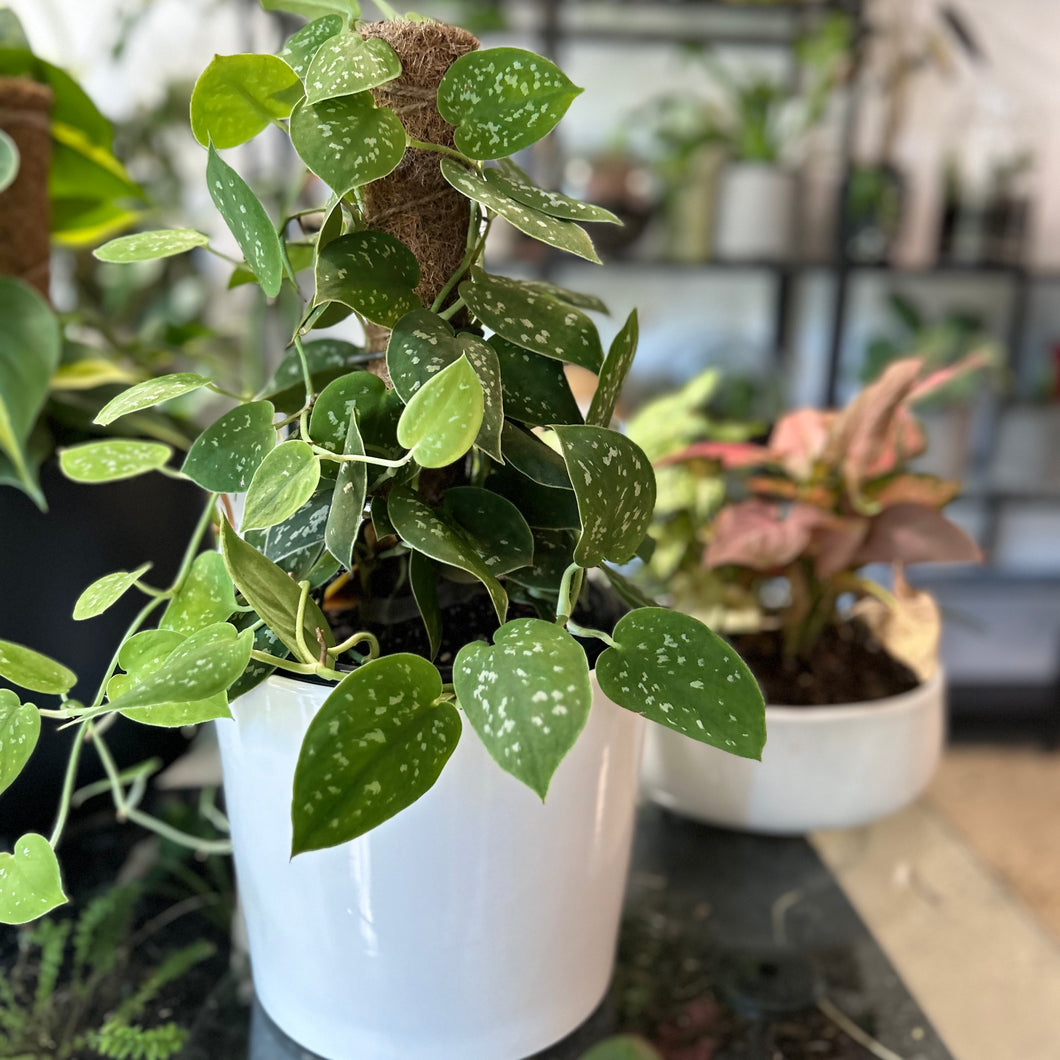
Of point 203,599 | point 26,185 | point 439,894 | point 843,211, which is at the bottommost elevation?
point 843,211

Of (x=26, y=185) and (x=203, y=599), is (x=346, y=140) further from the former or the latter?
(x=26, y=185)

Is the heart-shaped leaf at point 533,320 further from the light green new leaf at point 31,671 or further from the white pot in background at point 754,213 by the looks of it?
the white pot in background at point 754,213

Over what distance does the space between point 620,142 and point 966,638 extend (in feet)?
5.29

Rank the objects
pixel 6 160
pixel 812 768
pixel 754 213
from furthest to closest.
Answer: pixel 754 213
pixel 812 768
pixel 6 160

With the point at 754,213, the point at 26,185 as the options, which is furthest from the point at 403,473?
the point at 754,213

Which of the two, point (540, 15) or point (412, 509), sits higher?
point (540, 15)

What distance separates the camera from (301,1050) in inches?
17.8

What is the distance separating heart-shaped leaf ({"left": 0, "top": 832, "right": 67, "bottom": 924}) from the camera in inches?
13.2

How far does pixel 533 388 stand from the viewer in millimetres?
392

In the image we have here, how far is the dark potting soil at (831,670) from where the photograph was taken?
632 millimetres

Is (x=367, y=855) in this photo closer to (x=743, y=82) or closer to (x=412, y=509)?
(x=412, y=509)

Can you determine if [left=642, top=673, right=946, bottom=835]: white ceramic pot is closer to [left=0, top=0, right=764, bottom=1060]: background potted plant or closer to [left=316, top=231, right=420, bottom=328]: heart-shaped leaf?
[left=0, top=0, right=764, bottom=1060]: background potted plant

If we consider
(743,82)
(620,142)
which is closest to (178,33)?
(620,142)

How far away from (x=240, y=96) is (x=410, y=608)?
8.8 inches
